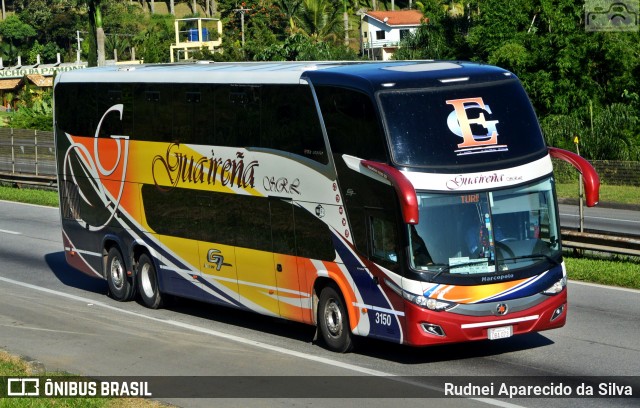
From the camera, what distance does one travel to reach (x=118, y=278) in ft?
68.8

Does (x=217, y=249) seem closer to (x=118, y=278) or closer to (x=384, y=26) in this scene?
(x=118, y=278)

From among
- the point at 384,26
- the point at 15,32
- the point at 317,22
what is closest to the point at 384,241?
the point at 317,22

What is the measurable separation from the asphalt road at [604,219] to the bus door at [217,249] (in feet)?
48.9

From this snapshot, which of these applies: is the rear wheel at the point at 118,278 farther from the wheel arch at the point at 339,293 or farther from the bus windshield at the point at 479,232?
the bus windshield at the point at 479,232

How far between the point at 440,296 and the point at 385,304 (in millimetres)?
849

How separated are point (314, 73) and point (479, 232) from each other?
3.41 m

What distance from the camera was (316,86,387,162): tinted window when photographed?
1432cm

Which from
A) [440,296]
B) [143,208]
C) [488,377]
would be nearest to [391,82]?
[440,296]

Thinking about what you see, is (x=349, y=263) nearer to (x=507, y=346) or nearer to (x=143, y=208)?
(x=507, y=346)

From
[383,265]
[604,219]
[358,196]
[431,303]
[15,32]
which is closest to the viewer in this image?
[431,303]

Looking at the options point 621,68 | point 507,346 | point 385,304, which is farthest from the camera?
point 621,68

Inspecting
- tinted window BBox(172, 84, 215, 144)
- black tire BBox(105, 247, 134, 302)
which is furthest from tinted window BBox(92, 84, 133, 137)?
black tire BBox(105, 247, 134, 302)

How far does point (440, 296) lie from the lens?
13844 millimetres

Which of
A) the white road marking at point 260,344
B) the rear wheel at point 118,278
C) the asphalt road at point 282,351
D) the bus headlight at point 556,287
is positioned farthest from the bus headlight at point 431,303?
the rear wheel at point 118,278
